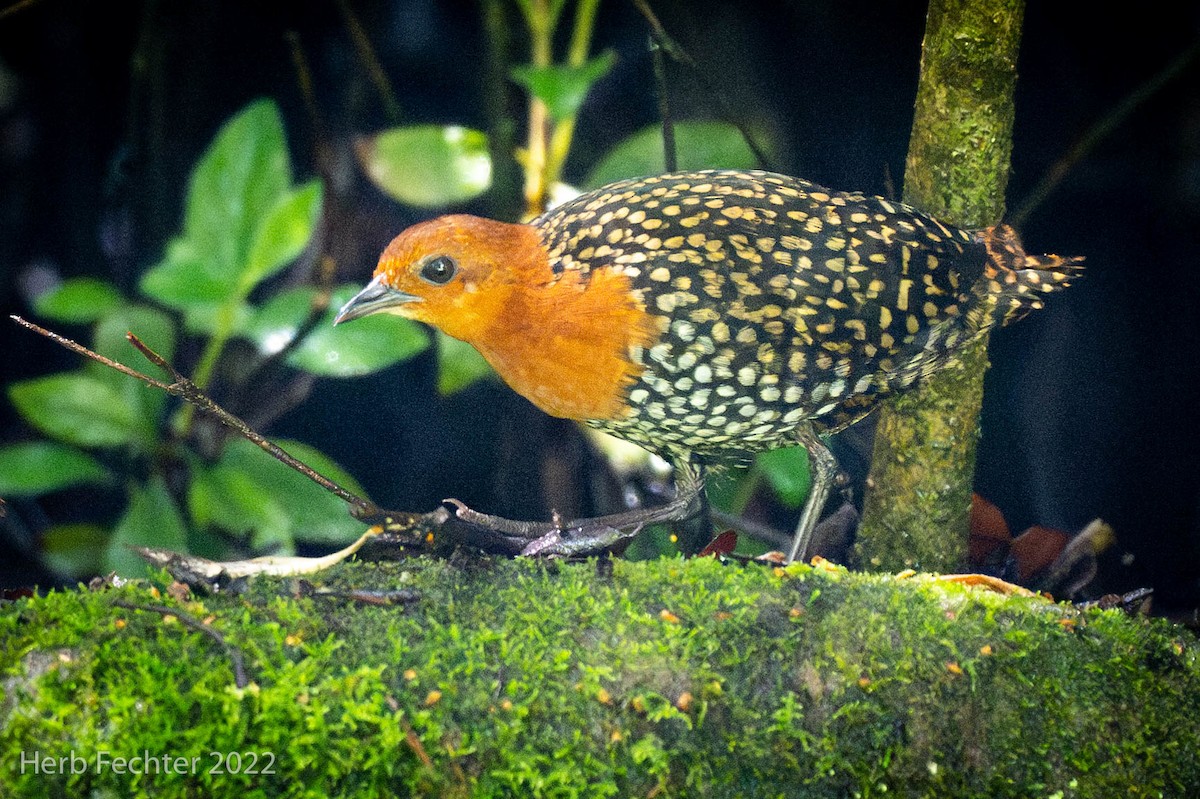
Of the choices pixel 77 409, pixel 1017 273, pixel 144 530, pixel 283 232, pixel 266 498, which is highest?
pixel 1017 273

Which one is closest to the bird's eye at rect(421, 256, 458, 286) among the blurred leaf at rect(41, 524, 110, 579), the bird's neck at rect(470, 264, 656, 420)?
the bird's neck at rect(470, 264, 656, 420)

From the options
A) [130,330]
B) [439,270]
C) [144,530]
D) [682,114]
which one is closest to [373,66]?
[682,114]

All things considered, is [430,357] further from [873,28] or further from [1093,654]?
[1093,654]

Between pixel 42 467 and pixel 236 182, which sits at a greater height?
pixel 236 182

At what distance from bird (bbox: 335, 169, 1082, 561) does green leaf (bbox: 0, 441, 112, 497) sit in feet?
4.30

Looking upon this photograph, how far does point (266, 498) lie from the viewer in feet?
8.15

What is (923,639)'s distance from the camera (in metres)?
1.42

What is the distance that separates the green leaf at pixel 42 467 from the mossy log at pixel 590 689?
1.25 metres

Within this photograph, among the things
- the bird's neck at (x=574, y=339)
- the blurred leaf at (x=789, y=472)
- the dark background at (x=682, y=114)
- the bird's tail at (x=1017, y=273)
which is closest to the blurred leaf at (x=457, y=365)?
the dark background at (x=682, y=114)

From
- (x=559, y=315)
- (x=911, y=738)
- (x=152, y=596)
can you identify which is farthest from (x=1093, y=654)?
(x=152, y=596)

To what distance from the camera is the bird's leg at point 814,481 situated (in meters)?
Result: 1.93

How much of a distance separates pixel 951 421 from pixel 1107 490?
78cm

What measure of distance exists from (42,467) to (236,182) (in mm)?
927

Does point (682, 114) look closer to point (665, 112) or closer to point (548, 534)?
point (665, 112)
